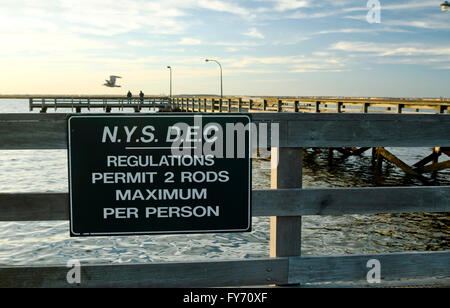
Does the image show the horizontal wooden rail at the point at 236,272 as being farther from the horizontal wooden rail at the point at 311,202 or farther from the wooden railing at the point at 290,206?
the horizontal wooden rail at the point at 311,202

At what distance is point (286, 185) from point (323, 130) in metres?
0.47

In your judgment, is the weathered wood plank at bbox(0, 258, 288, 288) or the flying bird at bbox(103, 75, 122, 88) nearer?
the weathered wood plank at bbox(0, 258, 288, 288)

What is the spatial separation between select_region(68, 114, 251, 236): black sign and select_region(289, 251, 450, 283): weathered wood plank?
0.53 metres

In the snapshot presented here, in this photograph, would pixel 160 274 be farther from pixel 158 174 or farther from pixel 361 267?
pixel 361 267

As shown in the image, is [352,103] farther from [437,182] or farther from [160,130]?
[160,130]

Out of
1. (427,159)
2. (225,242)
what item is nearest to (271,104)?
(427,159)

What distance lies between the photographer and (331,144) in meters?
3.39

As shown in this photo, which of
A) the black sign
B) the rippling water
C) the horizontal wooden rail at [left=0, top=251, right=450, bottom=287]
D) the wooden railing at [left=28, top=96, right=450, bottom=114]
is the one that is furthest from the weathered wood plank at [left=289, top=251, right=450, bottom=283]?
the wooden railing at [left=28, top=96, right=450, bottom=114]

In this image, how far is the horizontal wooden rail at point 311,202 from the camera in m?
3.20

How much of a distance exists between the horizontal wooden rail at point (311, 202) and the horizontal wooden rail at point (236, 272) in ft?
1.13

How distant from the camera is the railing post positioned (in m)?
3.34

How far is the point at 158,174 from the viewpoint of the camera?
327cm

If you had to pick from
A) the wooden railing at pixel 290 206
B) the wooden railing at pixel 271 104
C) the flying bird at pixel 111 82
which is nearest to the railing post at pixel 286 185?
the wooden railing at pixel 290 206

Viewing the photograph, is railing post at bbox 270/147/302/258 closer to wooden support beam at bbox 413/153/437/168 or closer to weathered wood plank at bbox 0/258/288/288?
weathered wood plank at bbox 0/258/288/288
